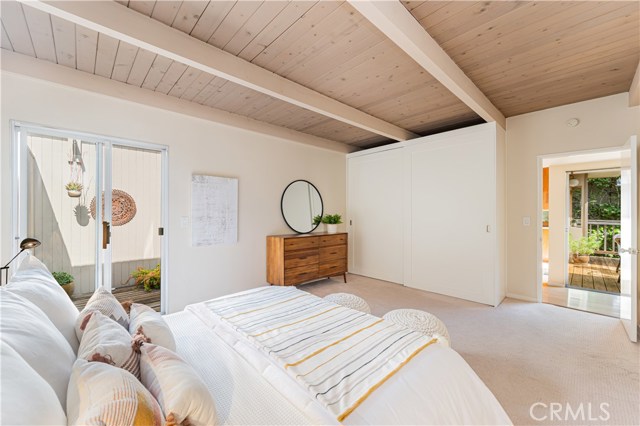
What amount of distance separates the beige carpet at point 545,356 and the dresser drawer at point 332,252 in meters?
0.99

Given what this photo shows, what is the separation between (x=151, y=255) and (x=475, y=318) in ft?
12.7

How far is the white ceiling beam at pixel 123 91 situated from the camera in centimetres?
230

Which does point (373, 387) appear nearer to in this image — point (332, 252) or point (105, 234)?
point (105, 234)

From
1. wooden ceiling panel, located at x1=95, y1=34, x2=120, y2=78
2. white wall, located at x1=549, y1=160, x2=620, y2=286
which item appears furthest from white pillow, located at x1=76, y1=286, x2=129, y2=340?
white wall, located at x1=549, y1=160, x2=620, y2=286

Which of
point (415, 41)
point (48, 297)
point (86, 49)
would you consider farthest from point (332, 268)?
point (86, 49)

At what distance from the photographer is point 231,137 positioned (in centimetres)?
368

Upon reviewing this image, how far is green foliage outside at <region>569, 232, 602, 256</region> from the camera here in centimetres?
520

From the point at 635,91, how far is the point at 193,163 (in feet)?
16.2

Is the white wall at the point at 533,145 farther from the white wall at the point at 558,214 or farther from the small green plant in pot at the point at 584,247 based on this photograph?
the small green plant in pot at the point at 584,247

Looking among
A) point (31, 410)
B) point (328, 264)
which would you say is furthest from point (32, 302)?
point (328, 264)

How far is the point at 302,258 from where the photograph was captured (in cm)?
400

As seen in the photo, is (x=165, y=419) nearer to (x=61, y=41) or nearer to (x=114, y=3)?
(x=114, y=3)

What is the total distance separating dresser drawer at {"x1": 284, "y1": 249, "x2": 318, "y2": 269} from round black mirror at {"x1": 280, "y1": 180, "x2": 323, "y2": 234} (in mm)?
527

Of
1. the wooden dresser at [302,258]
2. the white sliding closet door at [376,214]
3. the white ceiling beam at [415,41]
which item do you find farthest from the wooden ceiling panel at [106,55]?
the white sliding closet door at [376,214]
